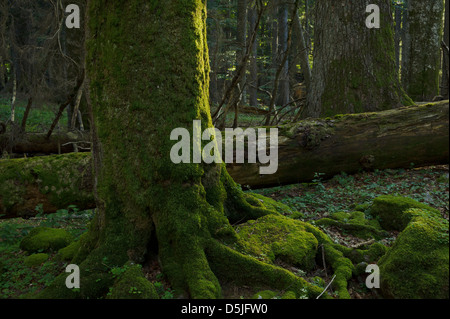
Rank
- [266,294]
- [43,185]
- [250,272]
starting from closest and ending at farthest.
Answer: [266,294], [250,272], [43,185]

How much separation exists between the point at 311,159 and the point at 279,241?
125 inches

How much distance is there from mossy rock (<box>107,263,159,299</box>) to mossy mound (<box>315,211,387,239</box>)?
2728mm

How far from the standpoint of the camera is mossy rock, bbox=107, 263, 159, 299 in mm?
2928

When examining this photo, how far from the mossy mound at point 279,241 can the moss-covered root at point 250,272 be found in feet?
0.80

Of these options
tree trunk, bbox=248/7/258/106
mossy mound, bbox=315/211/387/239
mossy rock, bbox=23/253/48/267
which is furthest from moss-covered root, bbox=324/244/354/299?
tree trunk, bbox=248/7/258/106

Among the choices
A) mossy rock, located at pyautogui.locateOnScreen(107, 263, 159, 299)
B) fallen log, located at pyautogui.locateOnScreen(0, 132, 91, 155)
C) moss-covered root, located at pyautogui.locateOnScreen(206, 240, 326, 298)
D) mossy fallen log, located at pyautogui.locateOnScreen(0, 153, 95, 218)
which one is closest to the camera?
mossy rock, located at pyautogui.locateOnScreen(107, 263, 159, 299)

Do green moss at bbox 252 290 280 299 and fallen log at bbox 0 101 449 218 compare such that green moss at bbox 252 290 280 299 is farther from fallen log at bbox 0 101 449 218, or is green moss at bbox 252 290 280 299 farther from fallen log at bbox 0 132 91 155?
fallen log at bbox 0 132 91 155

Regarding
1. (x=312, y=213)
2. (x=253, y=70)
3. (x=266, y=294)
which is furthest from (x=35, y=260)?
(x=253, y=70)

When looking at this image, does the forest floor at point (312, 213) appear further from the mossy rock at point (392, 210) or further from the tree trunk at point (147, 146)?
the tree trunk at point (147, 146)

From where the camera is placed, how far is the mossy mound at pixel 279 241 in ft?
12.0

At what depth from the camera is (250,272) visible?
3.28 meters

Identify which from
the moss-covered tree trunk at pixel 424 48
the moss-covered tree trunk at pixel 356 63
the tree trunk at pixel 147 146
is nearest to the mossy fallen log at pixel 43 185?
the tree trunk at pixel 147 146

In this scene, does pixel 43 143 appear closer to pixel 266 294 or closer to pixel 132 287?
pixel 132 287
